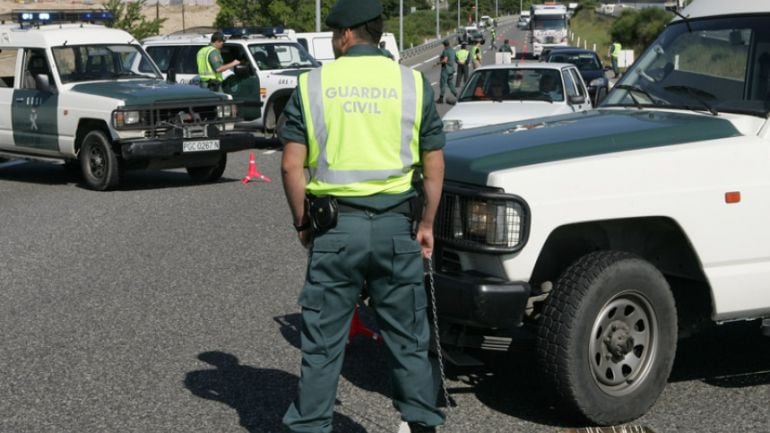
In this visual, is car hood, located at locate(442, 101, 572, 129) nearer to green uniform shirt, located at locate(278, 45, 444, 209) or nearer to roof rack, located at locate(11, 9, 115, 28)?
roof rack, located at locate(11, 9, 115, 28)

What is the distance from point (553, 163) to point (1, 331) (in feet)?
13.0

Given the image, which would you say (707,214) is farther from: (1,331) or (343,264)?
(1,331)

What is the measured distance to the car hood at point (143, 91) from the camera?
51.7 ft

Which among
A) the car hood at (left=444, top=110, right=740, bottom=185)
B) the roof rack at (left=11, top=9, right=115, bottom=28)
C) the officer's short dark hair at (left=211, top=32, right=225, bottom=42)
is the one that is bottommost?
the car hood at (left=444, top=110, right=740, bottom=185)

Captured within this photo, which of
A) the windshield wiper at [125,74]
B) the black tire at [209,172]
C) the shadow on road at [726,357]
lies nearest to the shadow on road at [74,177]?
the black tire at [209,172]

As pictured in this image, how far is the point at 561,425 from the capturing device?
19.5 ft

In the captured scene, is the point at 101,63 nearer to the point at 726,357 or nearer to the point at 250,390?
the point at 250,390

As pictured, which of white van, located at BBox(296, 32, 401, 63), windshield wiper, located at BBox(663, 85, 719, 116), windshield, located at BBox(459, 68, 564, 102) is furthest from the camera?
white van, located at BBox(296, 32, 401, 63)

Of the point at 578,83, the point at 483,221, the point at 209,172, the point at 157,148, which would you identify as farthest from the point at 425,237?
the point at 578,83

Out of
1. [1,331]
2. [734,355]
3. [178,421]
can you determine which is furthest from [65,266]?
[734,355]

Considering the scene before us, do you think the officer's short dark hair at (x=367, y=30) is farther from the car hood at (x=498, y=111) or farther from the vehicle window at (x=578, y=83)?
the vehicle window at (x=578, y=83)

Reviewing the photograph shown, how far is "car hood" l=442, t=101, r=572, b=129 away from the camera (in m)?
15.8

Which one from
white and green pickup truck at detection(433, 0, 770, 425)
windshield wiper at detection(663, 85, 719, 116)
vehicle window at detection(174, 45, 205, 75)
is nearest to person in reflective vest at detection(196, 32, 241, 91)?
vehicle window at detection(174, 45, 205, 75)

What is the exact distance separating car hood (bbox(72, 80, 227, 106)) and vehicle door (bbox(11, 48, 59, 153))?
39 centimetres
